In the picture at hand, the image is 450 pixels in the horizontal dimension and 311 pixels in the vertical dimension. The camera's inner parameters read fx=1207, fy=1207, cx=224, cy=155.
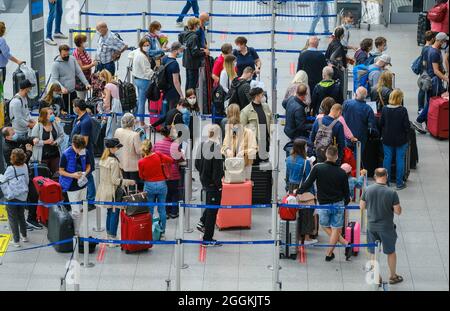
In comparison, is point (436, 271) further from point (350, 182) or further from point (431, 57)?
point (431, 57)

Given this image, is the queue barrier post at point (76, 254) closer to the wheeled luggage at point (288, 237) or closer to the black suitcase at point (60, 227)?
the black suitcase at point (60, 227)

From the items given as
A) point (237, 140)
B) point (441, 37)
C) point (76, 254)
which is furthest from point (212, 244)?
point (441, 37)

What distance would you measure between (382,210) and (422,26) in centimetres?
1115

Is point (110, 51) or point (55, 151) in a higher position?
point (110, 51)

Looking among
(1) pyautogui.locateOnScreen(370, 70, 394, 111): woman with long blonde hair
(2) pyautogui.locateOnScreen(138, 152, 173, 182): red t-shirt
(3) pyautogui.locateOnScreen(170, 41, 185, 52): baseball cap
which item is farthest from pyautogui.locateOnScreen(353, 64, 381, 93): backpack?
(2) pyautogui.locateOnScreen(138, 152, 173, 182): red t-shirt

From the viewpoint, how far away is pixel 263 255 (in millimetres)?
16375

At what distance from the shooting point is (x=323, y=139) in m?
17.3

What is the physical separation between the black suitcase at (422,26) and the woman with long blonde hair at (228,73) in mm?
6876

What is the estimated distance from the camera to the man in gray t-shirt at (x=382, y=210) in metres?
14.8

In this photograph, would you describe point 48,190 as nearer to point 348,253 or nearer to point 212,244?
point 212,244

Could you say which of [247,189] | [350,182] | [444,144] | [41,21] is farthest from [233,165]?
[41,21]

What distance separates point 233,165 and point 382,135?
2.72 metres

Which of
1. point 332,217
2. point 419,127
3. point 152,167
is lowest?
point 332,217

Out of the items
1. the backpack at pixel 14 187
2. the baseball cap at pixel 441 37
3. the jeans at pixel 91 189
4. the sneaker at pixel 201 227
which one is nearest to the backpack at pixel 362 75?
the baseball cap at pixel 441 37
